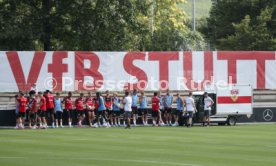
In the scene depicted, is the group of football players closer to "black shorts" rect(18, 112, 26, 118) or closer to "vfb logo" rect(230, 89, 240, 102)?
"black shorts" rect(18, 112, 26, 118)

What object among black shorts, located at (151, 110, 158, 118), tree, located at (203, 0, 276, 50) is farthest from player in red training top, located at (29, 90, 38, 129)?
tree, located at (203, 0, 276, 50)

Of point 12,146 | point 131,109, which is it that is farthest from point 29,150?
point 131,109

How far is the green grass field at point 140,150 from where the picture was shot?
2116 centimetres

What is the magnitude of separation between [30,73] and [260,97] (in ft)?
45.3

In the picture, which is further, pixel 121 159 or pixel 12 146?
pixel 12 146

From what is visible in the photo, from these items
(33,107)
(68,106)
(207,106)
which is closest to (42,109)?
(33,107)

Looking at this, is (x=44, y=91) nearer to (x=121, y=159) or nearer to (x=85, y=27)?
(x=85, y=27)

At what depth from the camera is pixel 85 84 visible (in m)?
46.1

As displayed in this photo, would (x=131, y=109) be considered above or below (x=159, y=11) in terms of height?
below

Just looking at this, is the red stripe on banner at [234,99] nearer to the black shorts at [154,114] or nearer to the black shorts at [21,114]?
the black shorts at [154,114]

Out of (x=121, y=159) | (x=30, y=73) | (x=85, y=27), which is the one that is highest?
(x=85, y=27)

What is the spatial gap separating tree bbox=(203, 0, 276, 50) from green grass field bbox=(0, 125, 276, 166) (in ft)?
148

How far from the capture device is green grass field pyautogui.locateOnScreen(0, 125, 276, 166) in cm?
2116

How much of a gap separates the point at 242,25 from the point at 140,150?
54.9 meters
